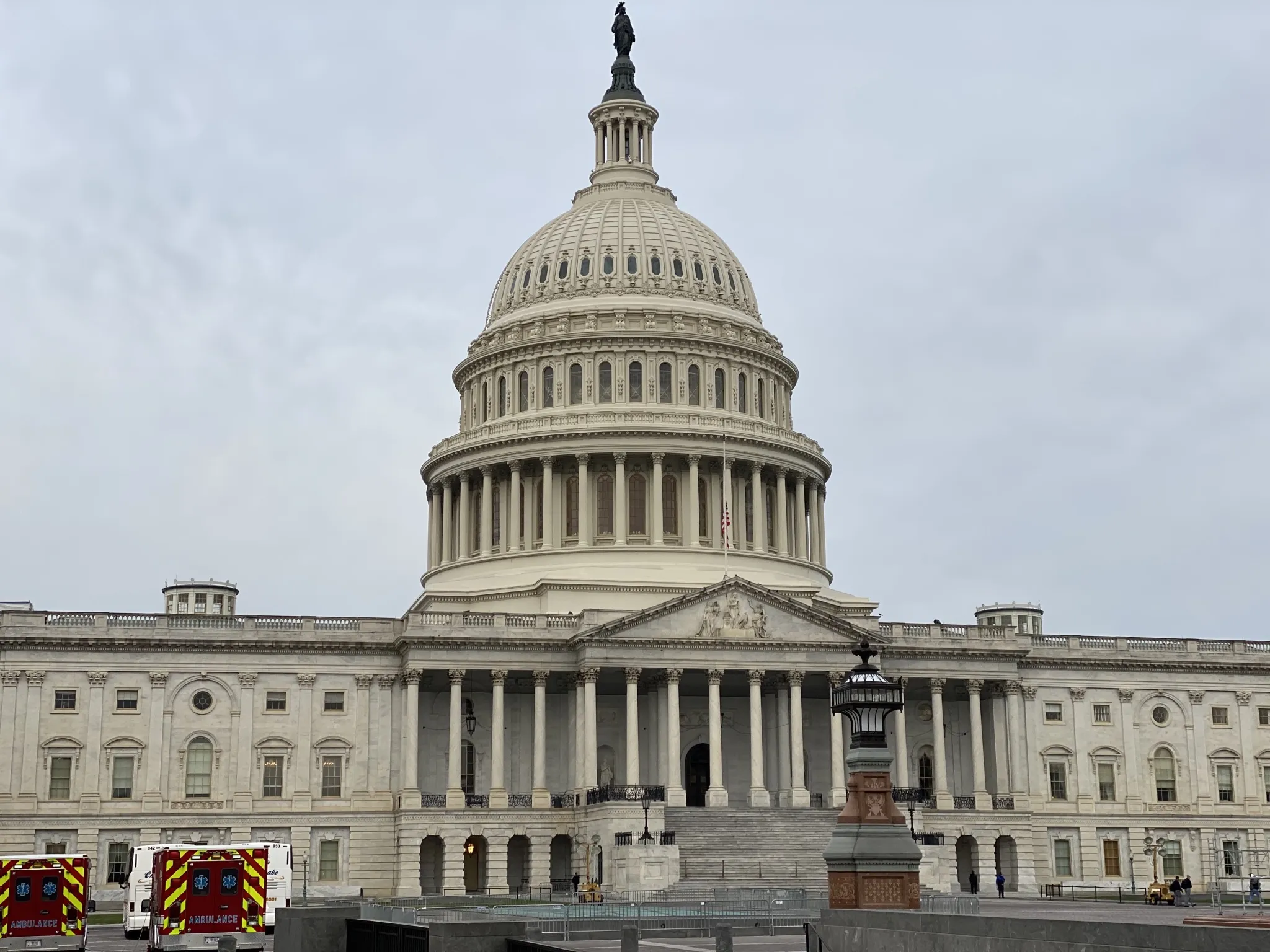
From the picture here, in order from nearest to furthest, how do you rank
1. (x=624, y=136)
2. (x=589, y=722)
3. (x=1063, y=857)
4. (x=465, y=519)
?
(x=589, y=722)
(x=1063, y=857)
(x=465, y=519)
(x=624, y=136)

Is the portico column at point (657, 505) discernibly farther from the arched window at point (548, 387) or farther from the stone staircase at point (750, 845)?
the stone staircase at point (750, 845)

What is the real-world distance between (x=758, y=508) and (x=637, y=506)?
7567 mm

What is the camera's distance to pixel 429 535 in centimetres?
11100

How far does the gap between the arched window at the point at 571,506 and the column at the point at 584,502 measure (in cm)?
97

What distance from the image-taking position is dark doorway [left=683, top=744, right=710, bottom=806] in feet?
300

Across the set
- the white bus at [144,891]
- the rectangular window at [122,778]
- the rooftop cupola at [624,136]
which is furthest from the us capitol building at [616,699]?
the white bus at [144,891]

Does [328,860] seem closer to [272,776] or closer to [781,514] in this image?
[272,776]

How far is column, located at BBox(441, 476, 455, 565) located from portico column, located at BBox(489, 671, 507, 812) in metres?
21.2

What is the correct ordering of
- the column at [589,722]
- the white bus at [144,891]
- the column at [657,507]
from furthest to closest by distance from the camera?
1. the column at [657,507]
2. the column at [589,722]
3. the white bus at [144,891]

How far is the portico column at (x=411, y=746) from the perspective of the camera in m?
84.7

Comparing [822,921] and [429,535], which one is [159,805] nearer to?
[429,535]

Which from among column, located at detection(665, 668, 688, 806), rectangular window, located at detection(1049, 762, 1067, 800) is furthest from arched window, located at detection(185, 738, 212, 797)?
rectangular window, located at detection(1049, 762, 1067, 800)

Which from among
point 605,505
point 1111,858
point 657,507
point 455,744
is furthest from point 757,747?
point 1111,858

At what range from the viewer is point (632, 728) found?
Answer: 84750 millimetres
